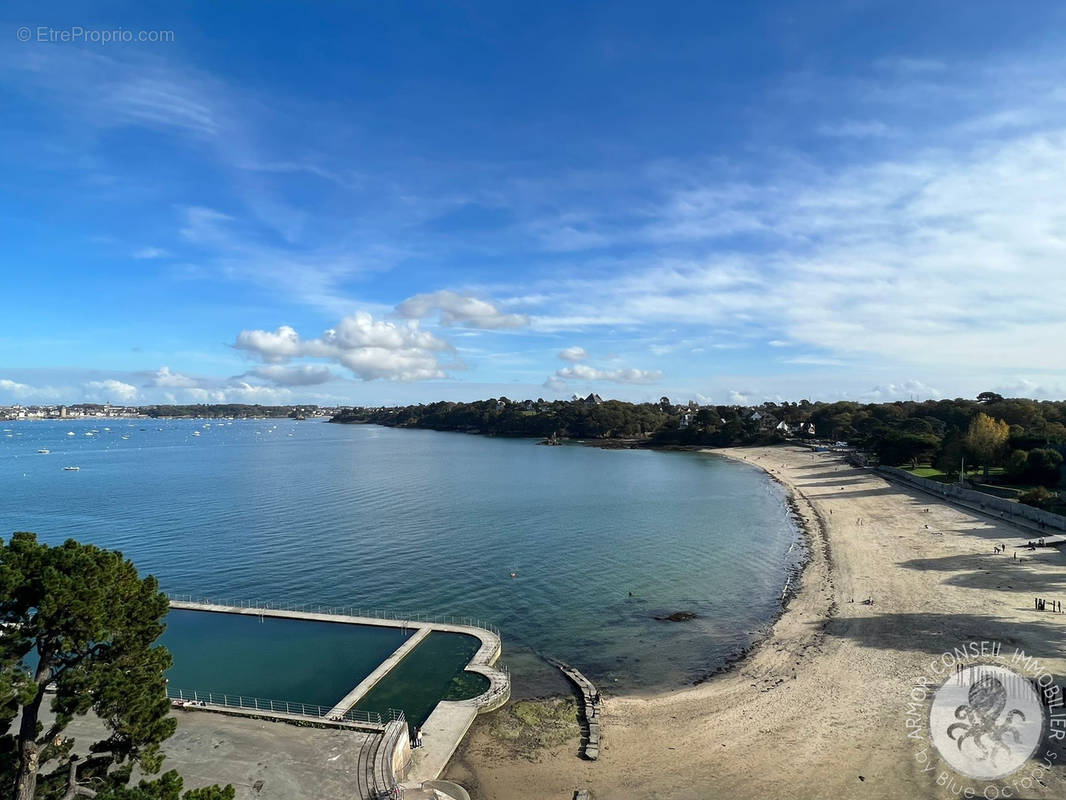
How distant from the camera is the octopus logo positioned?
18500 mm

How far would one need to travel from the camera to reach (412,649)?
92.9 feet

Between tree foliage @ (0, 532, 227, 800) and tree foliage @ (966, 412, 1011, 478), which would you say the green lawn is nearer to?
tree foliage @ (966, 412, 1011, 478)

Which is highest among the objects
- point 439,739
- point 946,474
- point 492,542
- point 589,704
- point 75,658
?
point 75,658

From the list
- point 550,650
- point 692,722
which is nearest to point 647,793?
point 692,722

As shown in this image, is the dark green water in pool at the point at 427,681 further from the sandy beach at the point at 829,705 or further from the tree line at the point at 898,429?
the tree line at the point at 898,429

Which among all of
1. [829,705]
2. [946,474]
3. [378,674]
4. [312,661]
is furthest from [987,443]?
[312,661]

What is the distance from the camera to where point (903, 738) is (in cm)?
2028

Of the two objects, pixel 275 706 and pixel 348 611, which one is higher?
pixel 348 611

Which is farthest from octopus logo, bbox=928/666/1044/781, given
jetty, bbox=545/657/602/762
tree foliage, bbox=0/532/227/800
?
tree foliage, bbox=0/532/227/800

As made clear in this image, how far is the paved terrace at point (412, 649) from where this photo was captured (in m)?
19.8

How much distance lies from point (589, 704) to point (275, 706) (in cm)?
1254

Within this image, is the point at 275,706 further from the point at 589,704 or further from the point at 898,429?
the point at 898,429

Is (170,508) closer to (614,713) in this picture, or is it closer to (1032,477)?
(614,713)

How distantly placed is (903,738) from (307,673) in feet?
78.2
